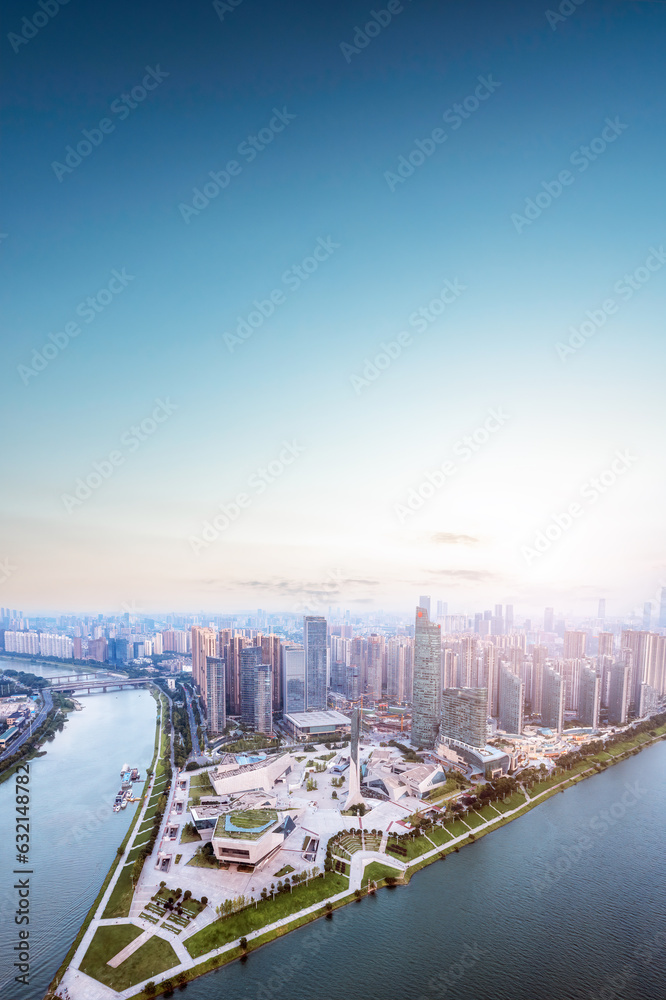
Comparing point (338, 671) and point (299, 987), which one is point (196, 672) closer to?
point (338, 671)

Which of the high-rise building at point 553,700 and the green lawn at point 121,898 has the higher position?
the green lawn at point 121,898

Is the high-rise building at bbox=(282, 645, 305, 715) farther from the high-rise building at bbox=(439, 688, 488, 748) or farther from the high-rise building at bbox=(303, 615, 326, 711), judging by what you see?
the high-rise building at bbox=(439, 688, 488, 748)

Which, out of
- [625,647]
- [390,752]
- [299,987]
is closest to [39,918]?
[299,987]

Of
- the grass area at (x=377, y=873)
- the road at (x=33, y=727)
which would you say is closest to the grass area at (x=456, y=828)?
the grass area at (x=377, y=873)

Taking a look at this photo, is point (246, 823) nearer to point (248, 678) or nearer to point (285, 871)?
point (285, 871)

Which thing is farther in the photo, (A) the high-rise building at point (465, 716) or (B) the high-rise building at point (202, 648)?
(B) the high-rise building at point (202, 648)

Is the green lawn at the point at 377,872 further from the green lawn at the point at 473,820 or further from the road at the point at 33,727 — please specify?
the road at the point at 33,727

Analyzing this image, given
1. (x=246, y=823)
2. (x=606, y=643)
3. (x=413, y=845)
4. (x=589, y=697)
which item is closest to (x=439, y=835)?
(x=413, y=845)

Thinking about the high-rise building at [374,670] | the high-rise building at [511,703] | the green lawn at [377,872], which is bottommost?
the high-rise building at [374,670]
